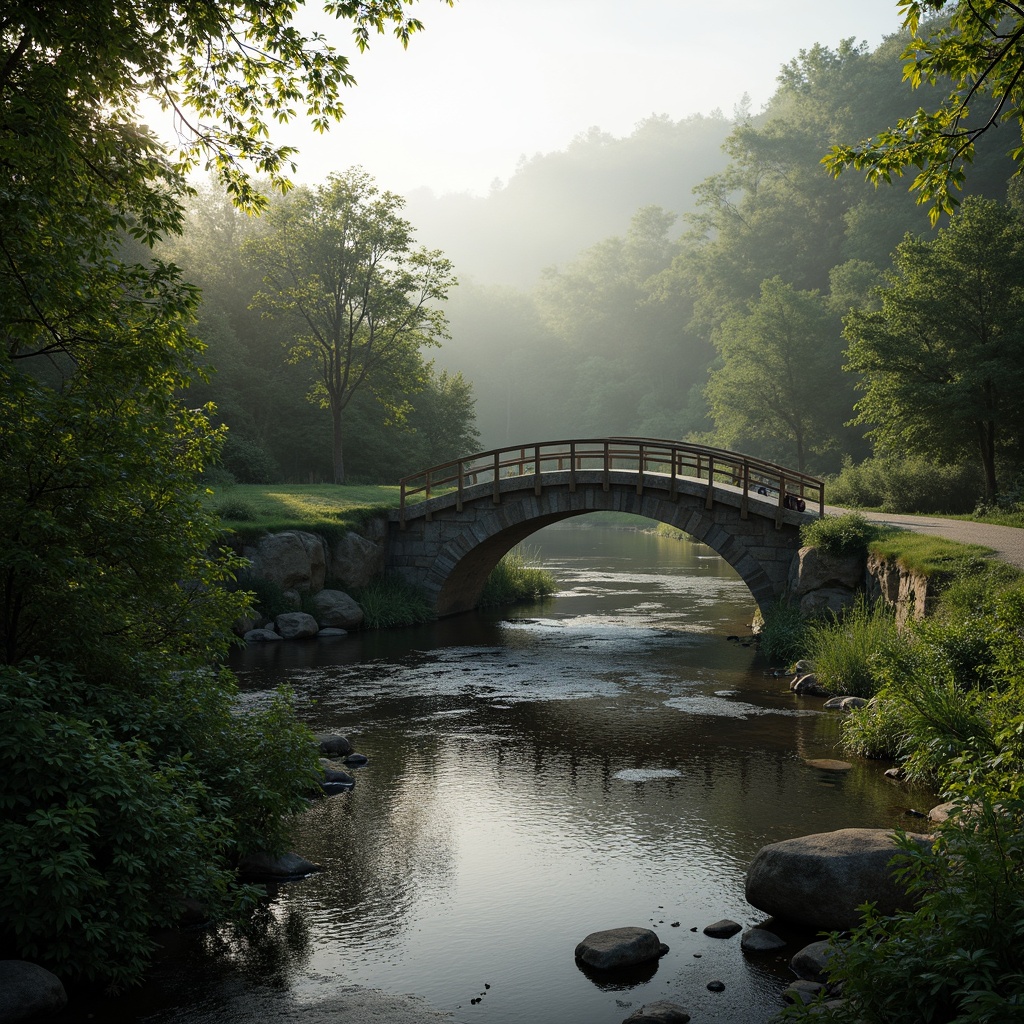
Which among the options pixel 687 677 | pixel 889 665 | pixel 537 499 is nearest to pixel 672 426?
pixel 537 499

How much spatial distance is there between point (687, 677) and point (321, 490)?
20756mm

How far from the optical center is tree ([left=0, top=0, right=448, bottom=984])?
7445 mm

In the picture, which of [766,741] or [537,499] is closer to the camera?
[766,741]

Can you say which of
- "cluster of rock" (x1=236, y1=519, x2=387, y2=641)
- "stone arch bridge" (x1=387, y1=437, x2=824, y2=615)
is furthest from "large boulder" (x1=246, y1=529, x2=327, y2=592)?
"stone arch bridge" (x1=387, y1=437, x2=824, y2=615)

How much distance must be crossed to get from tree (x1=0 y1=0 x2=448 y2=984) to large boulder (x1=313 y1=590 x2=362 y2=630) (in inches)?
572

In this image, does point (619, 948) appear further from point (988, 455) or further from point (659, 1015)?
point (988, 455)

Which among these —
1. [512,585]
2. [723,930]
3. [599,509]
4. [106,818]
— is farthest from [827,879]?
[512,585]

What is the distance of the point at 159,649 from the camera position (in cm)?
998

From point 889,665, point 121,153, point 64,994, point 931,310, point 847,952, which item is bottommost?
point 64,994

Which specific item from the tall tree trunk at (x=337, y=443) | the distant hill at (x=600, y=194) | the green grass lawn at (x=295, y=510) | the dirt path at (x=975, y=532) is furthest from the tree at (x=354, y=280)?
the distant hill at (x=600, y=194)

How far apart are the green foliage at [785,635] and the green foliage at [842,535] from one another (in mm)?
1489

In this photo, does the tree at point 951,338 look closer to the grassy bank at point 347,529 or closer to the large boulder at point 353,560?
the grassy bank at point 347,529

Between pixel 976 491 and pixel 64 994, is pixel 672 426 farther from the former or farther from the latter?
pixel 64 994

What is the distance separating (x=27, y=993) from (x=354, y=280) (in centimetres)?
3587
